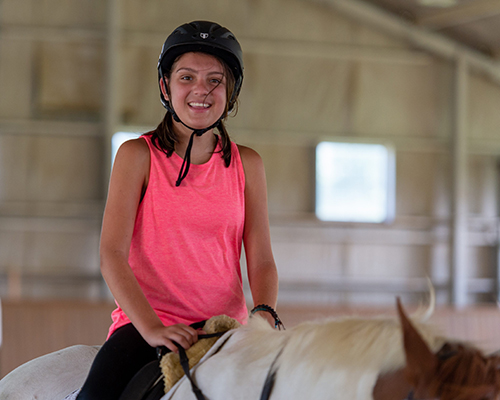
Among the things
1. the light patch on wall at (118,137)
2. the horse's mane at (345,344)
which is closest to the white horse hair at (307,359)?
the horse's mane at (345,344)

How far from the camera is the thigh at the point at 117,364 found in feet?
4.33

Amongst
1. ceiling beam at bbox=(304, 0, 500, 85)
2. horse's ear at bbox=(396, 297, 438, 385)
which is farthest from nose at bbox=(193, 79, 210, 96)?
ceiling beam at bbox=(304, 0, 500, 85)

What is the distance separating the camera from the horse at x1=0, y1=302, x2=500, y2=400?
81 cm

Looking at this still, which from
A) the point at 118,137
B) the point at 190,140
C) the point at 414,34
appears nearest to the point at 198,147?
the point at 190,140

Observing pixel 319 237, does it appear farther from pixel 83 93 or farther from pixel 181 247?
pixel 181 247

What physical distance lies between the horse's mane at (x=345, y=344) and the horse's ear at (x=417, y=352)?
6 cm

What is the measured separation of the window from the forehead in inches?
300

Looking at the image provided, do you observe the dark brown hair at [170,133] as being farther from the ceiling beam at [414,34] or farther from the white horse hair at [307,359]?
the ceiling beam at [414,34]

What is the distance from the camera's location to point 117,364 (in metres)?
1.36

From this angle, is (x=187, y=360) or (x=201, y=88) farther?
(x=201, y=88)

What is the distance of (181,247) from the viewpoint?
1.47 meters

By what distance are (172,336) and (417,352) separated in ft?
2.00

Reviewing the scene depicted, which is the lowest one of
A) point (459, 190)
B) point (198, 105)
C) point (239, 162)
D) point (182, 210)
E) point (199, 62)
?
point (459, 190)

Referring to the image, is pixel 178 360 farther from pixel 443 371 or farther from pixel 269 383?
A: pixel 443 371
